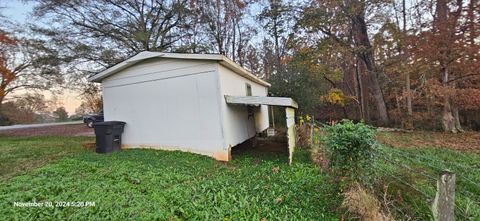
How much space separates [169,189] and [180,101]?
3607 millimetres

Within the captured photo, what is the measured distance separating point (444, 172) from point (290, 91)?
12357 mm

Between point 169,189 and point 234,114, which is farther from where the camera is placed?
point 234,114

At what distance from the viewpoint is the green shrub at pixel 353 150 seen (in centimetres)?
323

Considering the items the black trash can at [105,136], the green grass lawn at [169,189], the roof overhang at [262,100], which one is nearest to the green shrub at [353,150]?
the green grass lawn at [169,189]

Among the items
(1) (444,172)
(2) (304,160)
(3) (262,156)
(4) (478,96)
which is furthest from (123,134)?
(4) (478,96)

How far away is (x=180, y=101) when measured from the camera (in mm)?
7371

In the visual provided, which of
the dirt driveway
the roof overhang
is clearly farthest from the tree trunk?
the dirt driveway

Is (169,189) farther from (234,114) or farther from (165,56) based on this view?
(165,56)

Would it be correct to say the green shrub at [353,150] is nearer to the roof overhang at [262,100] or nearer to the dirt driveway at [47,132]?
the roof overhang at [262,100]

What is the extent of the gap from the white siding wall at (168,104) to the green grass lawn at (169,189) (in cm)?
96

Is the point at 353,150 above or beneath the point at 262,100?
beneath

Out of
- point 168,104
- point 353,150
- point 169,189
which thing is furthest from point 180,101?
point 353,150

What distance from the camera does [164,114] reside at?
25.1 ft

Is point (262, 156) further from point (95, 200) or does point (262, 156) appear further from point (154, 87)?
point (95, 200)
